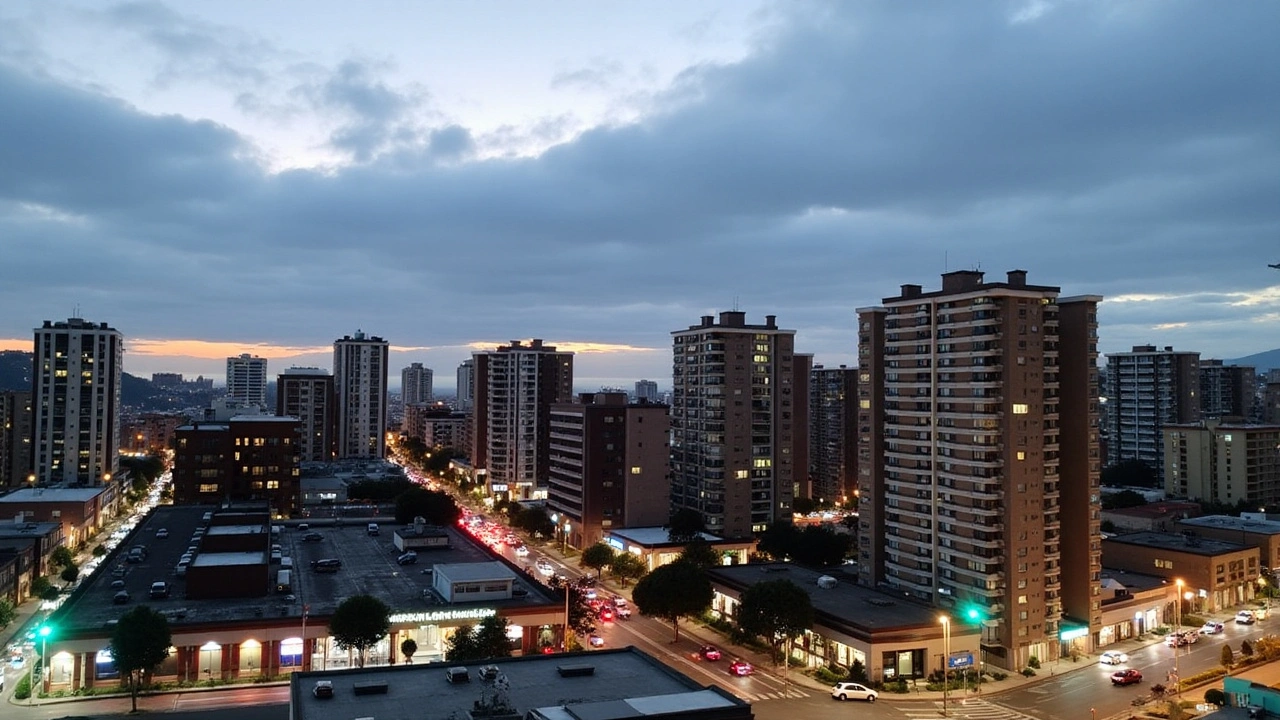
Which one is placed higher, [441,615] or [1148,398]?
[1148,398]

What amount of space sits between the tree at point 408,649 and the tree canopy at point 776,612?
68.1ft

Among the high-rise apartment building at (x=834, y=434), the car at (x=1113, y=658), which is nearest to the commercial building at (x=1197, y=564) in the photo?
the car at (x=1113, y=658)

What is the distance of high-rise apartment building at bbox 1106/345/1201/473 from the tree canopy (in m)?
106

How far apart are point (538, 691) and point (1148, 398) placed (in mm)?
136660

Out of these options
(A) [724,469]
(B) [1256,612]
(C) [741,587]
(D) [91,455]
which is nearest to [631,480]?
(A) [724,469]

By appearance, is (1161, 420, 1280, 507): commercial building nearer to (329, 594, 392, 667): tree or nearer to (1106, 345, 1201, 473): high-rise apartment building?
(1106, 345, 1201, 473): high-rise apartment building

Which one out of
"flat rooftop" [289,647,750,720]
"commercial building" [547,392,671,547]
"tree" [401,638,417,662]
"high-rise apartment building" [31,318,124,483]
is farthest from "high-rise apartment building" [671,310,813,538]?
"high-rise apartment building" [31,318,124,483]

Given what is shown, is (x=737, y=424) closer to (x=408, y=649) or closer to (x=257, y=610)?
(x=408, y=649)

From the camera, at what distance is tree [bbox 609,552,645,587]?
7869 centimetres

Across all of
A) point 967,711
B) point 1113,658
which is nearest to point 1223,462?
point 1113,658

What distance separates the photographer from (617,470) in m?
98.9

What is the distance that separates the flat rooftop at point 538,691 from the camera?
104ft

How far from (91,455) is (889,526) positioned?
112265 millimetres

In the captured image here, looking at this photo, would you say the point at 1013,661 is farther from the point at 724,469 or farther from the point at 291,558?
the point at 291,558
